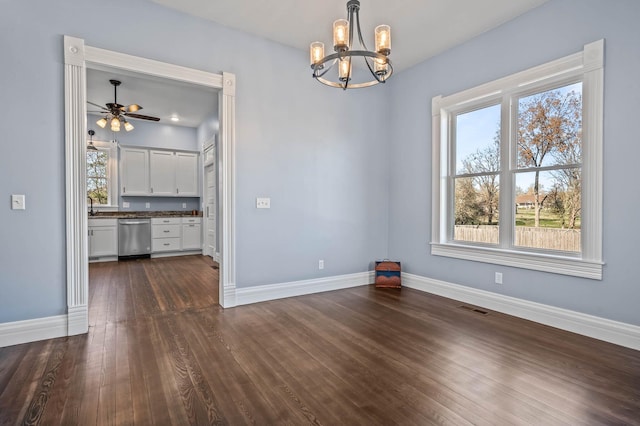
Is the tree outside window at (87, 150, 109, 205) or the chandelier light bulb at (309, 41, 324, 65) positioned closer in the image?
the chandelier light bulb at (309, 41, 324, 65)

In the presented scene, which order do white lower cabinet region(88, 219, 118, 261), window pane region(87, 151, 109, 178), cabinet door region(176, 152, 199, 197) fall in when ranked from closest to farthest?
white lower cabinet region(88, 219, 118, 261) < window pane region(87, 151, 109, 178) < cabinet door region(176, 152, 199, 197)

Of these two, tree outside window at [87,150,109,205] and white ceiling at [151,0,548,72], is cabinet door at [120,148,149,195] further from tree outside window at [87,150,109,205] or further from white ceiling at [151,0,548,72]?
white ceiling at [151,0,548,72]

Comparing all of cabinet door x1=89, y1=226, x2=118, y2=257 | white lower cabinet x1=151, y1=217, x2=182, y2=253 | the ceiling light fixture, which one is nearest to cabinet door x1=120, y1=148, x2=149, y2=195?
the ceiling light fixture

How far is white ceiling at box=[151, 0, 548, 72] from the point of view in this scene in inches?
126

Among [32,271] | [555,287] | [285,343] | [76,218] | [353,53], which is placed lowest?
[285,343]

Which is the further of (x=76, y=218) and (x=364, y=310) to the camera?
(x=364, y=310)

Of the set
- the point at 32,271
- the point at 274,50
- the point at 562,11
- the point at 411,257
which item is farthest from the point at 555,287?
the point at 32,271

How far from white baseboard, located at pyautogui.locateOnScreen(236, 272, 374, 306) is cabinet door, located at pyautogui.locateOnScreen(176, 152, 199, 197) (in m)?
4.95

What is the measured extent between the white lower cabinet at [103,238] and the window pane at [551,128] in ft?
24.3

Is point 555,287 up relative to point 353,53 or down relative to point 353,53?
down

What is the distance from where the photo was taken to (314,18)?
344 centimetres

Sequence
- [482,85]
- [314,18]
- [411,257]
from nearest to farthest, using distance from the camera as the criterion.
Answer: [314,18]
[482,85]
[411,257]

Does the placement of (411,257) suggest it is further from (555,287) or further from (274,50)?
(274,50)

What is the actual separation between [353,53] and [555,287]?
288 cm
